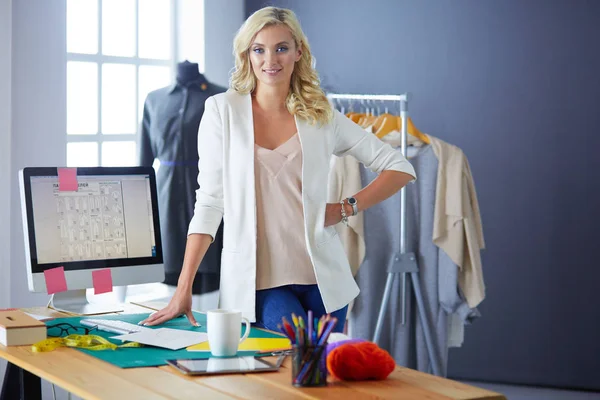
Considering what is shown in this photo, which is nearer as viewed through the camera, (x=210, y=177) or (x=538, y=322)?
(x=210, y=177)

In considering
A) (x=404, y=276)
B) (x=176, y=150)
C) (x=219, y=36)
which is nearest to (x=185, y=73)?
(x=176, y=150)

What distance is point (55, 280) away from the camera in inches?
100.0

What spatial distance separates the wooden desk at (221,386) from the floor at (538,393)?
2.89 metres

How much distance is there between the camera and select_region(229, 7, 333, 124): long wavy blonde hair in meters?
2.56

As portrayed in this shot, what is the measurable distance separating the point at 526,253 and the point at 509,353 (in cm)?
58

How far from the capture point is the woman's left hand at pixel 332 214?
2676 mm

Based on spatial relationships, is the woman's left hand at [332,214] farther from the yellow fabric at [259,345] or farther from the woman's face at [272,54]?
the yellow fabric at [259,345]

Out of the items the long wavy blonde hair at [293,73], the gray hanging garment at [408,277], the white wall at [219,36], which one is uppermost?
the white wall at [219,36]

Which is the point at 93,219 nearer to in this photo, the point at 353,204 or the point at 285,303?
the point at 285,303

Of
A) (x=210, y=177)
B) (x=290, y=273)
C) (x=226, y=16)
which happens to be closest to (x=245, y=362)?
(x=290, y=273)

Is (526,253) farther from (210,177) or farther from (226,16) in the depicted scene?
(210,177)

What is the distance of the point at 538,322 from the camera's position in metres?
4.70

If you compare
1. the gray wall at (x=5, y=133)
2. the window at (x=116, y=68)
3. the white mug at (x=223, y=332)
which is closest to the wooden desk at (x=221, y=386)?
the white mug at (x=223, y=332)

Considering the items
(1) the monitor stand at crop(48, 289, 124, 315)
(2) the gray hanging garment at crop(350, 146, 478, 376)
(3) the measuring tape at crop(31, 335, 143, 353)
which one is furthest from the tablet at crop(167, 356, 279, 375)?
(2) the gray hanging garment at crop(350, 146, 478, 376)
